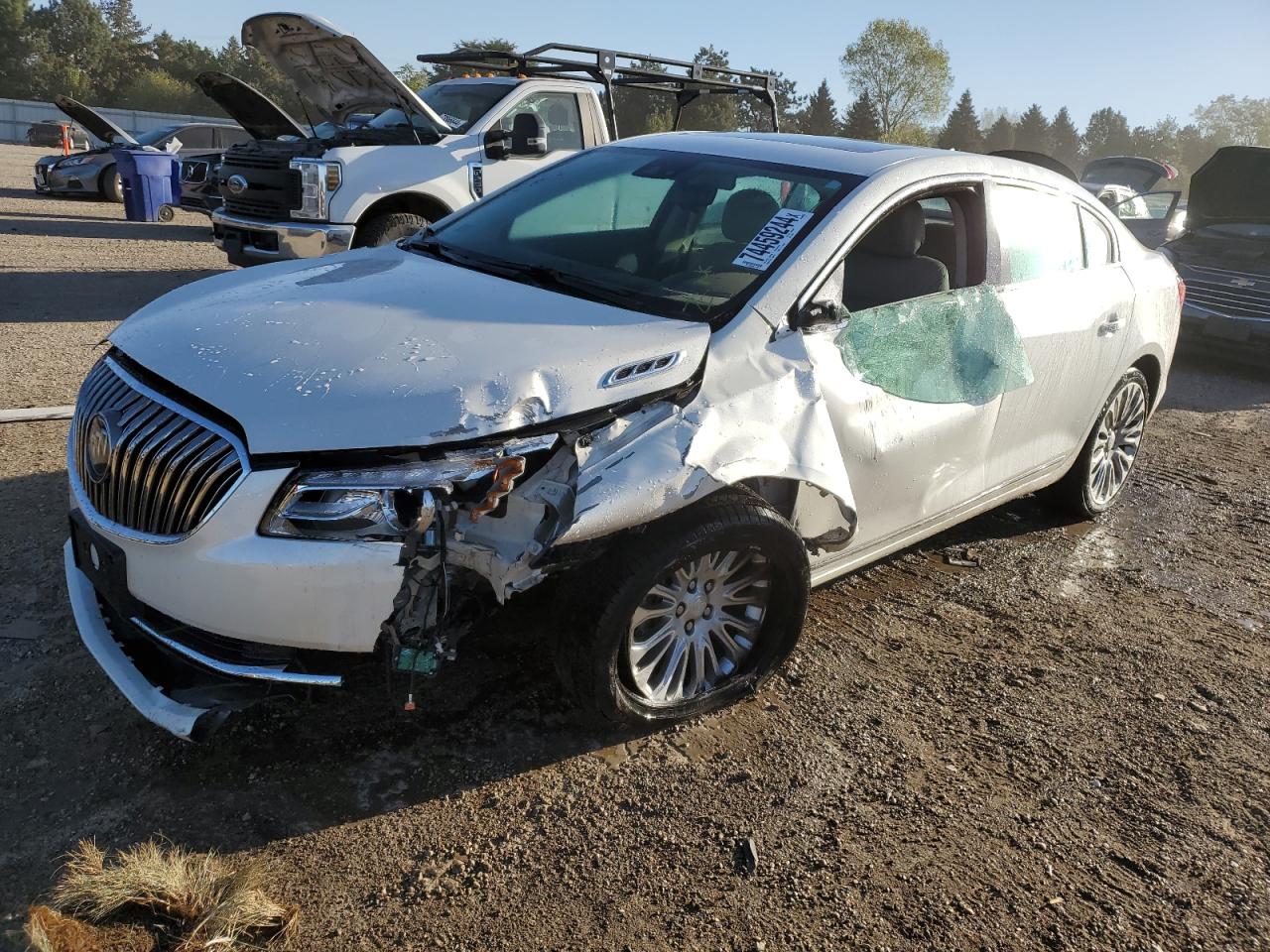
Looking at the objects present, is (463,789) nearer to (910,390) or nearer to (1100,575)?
(910,390)

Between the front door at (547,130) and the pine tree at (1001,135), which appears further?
the pine tree at (1001,135)

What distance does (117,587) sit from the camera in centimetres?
265

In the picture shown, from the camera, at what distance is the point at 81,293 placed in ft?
29.5

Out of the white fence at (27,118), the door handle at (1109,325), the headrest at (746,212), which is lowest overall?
the door handle at (1109,325)

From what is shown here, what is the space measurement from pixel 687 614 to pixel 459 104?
23.6ft

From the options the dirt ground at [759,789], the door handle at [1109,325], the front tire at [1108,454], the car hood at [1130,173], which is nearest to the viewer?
the dirt ground at [759,789]

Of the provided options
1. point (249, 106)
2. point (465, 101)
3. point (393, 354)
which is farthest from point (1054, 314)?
point (249, 106)

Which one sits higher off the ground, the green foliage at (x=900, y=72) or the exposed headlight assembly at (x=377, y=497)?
the green foliage at (x=900, y=72)

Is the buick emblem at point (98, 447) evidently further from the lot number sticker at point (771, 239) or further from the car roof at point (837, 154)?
the car roof at point (837, 154)

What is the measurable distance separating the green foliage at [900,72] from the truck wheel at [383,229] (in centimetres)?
7397

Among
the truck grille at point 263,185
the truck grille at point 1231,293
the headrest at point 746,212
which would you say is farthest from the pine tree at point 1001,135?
the headrest at point 746,212

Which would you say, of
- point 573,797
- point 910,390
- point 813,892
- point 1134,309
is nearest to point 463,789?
point 573,797

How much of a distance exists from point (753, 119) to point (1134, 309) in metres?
63.8

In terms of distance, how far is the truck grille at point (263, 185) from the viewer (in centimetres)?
782
